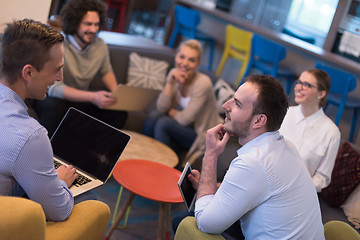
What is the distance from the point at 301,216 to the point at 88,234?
0.80 metres

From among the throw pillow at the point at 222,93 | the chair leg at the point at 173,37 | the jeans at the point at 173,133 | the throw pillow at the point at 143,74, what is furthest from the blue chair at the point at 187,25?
the jeans at the point at 173,133

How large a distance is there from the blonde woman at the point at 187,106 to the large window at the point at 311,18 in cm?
294

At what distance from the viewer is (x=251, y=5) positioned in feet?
23.1

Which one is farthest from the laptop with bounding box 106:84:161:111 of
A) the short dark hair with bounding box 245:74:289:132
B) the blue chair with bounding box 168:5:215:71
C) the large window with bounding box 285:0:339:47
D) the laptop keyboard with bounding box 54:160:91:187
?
the large window with bounding box 285:0:339:47

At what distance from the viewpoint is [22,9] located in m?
2.90

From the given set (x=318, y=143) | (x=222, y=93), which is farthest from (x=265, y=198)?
(x=222, y=93)

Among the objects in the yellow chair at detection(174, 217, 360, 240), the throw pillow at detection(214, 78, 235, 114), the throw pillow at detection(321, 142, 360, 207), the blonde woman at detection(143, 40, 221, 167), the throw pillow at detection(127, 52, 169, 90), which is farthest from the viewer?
the throw pillow at detection(127, 52, 169, 90)

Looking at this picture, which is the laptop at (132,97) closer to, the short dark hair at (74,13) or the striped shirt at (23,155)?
the short dark hair at (74,13)

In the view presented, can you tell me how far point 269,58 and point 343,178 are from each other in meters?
2.30

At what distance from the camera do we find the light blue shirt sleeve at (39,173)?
152 centimetres

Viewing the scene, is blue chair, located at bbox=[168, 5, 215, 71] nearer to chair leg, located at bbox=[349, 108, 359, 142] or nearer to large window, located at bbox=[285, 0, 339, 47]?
large window, located at bbox=[285, 0, 339, 47]

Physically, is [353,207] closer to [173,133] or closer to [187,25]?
[173,133]

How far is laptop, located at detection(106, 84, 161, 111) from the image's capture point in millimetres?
3387

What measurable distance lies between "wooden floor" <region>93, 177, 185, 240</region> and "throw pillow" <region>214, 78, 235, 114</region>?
0.98 metres
